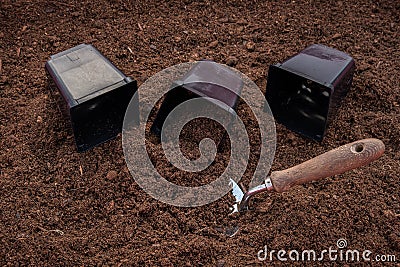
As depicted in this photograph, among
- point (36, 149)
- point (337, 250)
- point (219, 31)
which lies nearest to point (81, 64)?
point (36, 149)

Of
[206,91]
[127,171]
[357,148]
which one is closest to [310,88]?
[206,91]

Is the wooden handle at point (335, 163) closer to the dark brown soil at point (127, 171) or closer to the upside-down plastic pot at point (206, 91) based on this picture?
the dark brown soil at point (127, 171)

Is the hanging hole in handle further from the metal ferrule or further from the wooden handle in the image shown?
the metal ferrule

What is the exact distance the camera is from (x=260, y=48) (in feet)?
8.31

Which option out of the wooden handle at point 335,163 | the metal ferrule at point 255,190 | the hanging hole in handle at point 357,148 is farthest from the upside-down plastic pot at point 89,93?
the hanging hole in handle at point 357,148

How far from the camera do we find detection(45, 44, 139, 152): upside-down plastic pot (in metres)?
2.00

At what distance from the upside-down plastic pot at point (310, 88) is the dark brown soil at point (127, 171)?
76 millimetres

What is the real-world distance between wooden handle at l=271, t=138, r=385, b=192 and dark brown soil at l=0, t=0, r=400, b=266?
0.72ft

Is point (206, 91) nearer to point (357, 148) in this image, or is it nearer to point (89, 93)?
point (89, 93)

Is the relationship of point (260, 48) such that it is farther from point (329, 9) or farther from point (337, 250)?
point (337, 250)

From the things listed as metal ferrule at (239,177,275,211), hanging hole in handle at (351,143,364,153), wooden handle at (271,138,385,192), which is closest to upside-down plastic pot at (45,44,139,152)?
metal ferrule at (239,177,275,211)

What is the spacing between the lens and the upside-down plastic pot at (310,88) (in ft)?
6.79

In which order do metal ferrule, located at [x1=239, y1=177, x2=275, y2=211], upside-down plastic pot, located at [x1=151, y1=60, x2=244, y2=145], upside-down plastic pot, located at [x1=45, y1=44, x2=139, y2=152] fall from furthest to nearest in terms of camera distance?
upside-down plastic pot, located at [x1=151, y1=60, x2=244, y2=145] → upside-down plastic pot, located at [x1=45, y1=44, x2=139, y2=152] → metal ferrule, located at [x1=239, y1=177, x2=275, y2=211]

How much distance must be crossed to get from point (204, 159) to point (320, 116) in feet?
1.76
